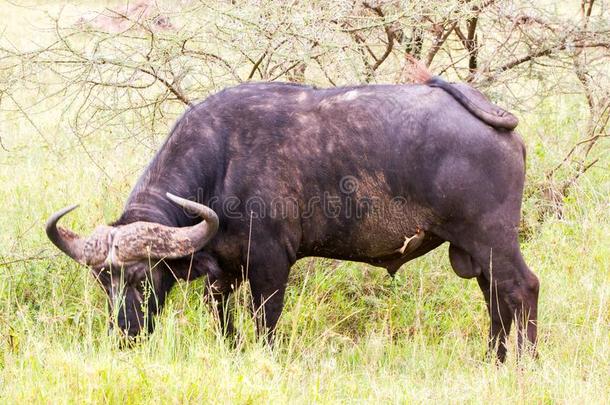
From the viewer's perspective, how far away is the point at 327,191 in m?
4.78

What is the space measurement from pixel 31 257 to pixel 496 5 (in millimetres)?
4100

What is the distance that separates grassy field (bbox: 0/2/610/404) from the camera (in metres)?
3.54

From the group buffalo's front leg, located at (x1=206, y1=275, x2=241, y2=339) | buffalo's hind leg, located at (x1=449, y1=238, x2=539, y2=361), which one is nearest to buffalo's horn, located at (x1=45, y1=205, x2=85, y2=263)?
buffalo's front leg, located at (x1=206, y1=275, x2=241, y2=339)

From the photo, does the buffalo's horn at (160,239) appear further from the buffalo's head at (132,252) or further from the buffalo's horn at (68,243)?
Answer: the buffalo's horn at (68,243)

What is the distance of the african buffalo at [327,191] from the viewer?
4.52 m

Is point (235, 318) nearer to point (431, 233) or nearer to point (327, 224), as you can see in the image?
point (327, 224)

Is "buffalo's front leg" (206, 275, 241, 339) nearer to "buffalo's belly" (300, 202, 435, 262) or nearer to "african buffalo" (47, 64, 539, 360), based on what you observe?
"african buffalo" (47, 64, 539, 360)

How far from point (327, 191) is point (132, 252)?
1.20m

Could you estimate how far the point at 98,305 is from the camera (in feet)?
16.9

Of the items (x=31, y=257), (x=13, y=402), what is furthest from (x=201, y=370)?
(x=31, y=257)

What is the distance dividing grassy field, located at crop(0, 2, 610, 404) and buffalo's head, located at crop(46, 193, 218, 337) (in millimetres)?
132

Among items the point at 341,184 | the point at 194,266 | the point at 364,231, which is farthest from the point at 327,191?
the point at 194,266

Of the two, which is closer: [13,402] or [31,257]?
[13,402]

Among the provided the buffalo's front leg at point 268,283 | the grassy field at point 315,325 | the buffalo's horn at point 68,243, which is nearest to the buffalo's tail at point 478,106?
the grassy field at point 315,325
